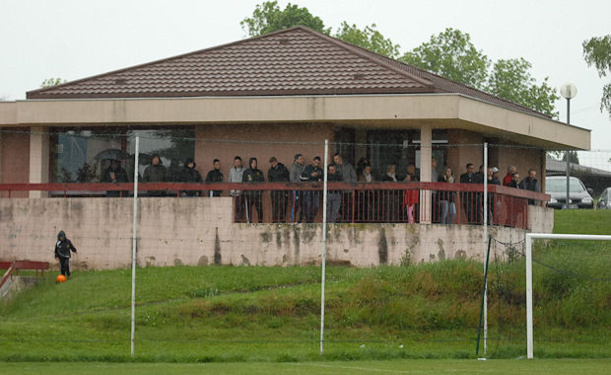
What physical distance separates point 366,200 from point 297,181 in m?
2.08

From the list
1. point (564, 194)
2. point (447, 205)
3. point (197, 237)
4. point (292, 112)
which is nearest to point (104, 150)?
point (197, 237)

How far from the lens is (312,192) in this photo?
25594 millimetres

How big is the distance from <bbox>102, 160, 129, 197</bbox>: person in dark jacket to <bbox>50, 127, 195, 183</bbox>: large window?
0.22m

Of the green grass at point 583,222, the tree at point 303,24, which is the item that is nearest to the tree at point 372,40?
the tree at point 303,24

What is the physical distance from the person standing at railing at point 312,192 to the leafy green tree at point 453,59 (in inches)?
1935

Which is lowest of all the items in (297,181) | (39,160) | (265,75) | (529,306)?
(529,306)

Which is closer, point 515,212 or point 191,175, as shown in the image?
point 515,212

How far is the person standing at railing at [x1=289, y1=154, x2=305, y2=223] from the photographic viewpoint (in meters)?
25.5

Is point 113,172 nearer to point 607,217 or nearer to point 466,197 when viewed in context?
point 466,197

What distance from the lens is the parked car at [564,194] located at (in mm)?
45594

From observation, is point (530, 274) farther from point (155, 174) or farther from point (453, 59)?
point (453, 59)

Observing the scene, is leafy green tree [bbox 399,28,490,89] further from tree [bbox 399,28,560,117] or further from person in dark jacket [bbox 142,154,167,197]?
person in dark jacket [bbox 142,154,167,197]

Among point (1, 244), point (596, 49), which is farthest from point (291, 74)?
point (596, 49)

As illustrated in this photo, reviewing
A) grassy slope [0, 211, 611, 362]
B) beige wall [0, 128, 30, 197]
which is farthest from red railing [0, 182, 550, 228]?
beige wall [0, 128, 30, 197]
